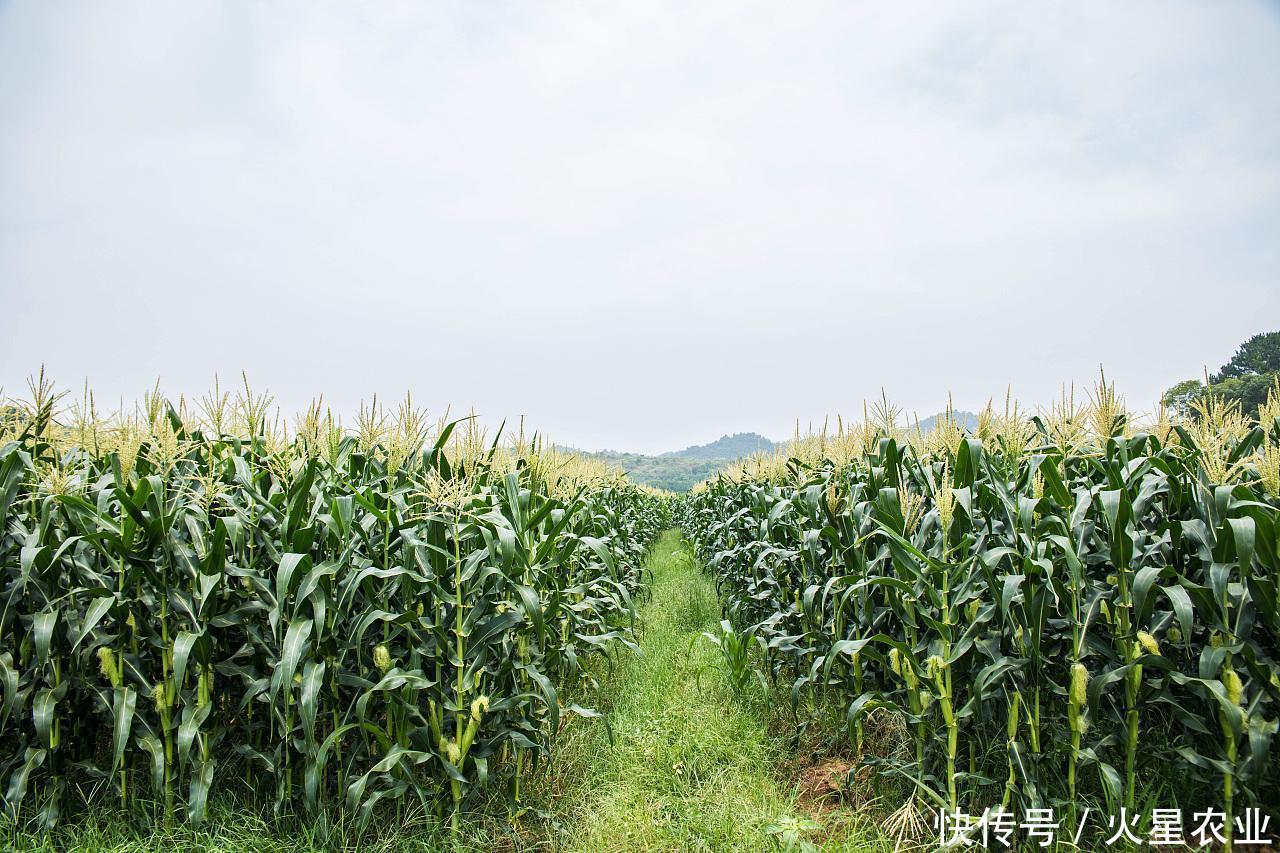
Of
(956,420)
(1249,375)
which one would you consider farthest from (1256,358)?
(956,420)

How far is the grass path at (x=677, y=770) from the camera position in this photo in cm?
311

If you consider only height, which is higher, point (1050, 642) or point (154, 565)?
point (154, 565)

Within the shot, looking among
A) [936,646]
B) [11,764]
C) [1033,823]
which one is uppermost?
[936,646]

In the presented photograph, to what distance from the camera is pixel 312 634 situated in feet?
9.36

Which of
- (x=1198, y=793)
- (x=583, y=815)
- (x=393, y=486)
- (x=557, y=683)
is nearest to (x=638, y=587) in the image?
(x=557, y=683)

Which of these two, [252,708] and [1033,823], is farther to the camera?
[252,708]

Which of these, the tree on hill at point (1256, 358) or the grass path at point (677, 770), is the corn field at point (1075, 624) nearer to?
the grass path at point (677, 770)

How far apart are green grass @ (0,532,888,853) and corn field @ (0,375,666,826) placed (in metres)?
0.13

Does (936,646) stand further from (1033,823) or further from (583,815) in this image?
(583,815)

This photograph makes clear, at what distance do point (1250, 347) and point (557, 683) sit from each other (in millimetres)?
57119

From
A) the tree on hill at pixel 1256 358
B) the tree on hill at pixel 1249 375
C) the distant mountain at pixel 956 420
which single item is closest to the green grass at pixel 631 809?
the distant mountain at pixel 956 420

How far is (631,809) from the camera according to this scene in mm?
3365

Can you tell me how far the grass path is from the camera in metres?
3.11

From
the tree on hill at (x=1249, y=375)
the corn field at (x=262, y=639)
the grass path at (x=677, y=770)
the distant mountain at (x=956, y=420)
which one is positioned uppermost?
the tree on hill at (x=1249, y=375)
